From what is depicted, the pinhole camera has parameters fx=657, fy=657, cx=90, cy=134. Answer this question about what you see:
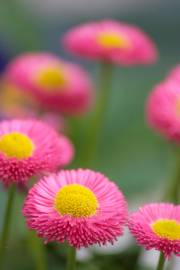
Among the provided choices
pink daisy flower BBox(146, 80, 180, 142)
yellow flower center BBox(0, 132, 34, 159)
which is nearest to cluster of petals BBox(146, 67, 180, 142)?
pink daisy flower BBox(146, 80, 180, 142)

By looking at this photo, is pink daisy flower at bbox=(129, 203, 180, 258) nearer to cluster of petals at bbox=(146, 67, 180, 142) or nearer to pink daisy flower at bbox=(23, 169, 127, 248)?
pink daisy flower at bbox=(23, 169, 127, 248)

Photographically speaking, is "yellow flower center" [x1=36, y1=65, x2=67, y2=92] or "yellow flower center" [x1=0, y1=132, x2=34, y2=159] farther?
"yellow flower center" [x1=36, y1=65, x2=67, y2=92]

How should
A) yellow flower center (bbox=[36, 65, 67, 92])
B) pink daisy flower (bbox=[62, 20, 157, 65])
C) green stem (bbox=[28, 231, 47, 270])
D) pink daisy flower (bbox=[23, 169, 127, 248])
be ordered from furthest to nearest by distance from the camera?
yellow flower center (bbox=[36, 65, 67, 92]) → pink daisy flower (bbox=[62, 20, 157, 65]) → green stem (bbox=[28, 231, 47, 270]) → pink daisy flower (bbox=[23, 169, 127, 248])

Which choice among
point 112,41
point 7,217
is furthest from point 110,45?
point 7,217

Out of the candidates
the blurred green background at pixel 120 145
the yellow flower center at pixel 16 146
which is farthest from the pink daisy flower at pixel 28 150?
the blurred green background at pixel 120 145

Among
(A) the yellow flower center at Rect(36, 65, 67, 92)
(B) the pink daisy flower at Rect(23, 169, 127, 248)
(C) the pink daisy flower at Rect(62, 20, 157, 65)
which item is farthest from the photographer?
(A) the yellow flower center at Rect(36, 65, 67, 92)

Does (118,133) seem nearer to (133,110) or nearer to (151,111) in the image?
(133,110)

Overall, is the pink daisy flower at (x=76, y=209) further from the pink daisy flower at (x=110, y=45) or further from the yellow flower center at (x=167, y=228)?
the pink daisy flower at (x=110, y=45)
